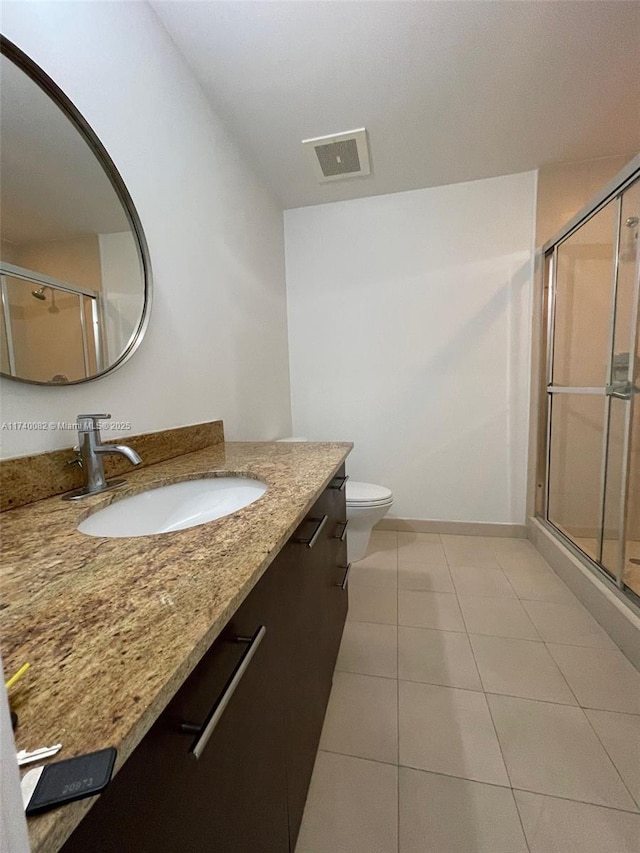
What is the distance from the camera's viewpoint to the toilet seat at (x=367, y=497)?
1808 mm

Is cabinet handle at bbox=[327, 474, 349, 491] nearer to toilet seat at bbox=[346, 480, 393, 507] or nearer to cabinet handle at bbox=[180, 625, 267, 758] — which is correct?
toilet seat at bbox=[346, 480, 393, 507]

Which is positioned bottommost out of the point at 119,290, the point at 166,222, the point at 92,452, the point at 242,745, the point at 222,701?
the point at 242,745

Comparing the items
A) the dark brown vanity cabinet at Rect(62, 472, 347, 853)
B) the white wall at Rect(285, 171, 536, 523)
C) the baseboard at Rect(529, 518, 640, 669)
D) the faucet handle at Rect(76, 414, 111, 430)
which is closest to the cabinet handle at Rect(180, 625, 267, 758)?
the dark brown vanity cabinet at Rect(62, 472, 347, 853)

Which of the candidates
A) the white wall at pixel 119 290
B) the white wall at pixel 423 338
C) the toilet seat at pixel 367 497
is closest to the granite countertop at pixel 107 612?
the white wall at pixel 119 290

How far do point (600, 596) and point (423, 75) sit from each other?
7.51 feet

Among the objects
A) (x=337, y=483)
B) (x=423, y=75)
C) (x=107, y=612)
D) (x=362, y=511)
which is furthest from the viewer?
(x=362, y=511)

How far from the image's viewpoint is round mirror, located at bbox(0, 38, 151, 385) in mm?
771

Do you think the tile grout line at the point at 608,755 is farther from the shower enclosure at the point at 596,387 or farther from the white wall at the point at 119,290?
the white wall at the point at 119,290

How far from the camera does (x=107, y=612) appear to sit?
412mm

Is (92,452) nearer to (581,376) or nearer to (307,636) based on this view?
(307,636)

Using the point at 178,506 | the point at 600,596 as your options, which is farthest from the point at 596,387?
the point at 178,506

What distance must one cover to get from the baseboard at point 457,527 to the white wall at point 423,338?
5 centimetres

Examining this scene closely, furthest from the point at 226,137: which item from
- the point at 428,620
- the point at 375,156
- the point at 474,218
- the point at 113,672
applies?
the point at 428,620

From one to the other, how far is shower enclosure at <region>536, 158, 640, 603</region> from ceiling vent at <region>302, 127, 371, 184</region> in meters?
1.13
